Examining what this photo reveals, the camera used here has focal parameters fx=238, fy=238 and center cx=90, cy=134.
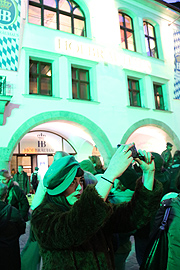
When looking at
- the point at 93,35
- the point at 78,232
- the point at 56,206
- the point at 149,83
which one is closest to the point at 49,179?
the point at 56,206

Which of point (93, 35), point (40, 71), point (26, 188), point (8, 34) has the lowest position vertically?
point (26, 188)

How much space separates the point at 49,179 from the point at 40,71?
9.26 metres

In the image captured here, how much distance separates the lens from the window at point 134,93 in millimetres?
12328

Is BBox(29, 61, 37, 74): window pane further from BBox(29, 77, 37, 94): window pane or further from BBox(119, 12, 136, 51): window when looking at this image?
BBox(119, 12, 136, 51): window

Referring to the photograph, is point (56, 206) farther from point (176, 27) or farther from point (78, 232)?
point (176, 27)

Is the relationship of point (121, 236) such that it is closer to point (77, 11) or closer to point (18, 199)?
point (18, 199)

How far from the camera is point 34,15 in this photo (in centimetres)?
1024

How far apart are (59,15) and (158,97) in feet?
22.0

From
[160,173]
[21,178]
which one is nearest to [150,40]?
[21,178]

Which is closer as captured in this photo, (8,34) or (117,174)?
Result: (117,174)

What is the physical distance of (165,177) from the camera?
11.7ft

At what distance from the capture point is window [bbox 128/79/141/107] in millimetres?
12328

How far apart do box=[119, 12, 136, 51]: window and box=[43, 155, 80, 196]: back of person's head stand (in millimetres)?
12224

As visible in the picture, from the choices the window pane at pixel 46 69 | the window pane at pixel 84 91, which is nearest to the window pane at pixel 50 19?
the window pane at pixel 46 69
